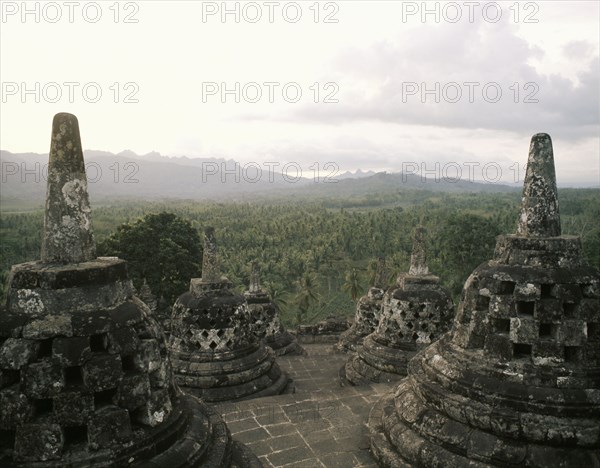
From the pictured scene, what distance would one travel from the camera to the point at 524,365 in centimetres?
473

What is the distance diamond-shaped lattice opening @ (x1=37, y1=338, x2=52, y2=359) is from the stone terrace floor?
300 centimetres

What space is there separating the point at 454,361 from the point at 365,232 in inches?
2486

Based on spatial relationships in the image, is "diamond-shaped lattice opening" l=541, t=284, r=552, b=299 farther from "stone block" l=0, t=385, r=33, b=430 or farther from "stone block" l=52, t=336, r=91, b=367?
"stone block" l=0, t=385, r=33, b=430

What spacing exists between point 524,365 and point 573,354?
20.6 inches

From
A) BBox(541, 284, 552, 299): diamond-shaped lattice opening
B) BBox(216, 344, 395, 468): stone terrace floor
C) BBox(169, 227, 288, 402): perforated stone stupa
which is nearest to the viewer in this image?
BBox(541, 284, 552, 299): diamond-shaped lattice opening

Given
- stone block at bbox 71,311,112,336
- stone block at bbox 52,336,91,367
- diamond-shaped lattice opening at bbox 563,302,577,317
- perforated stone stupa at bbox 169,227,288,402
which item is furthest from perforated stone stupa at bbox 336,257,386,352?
stone block at bbox 52,336,91,367

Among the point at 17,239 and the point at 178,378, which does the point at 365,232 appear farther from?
the point at 178,378

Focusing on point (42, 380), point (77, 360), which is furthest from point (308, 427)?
point (42, 380)

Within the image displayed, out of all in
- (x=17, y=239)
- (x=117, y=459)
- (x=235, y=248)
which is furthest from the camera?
(x=235, y=248)

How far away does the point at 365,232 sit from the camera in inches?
2667

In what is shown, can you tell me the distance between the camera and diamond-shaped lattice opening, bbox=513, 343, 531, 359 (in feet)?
15.9

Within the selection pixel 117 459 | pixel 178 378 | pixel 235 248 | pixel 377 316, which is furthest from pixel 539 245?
pixel 235 248

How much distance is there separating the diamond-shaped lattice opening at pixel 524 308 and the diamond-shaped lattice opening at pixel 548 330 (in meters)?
0.18

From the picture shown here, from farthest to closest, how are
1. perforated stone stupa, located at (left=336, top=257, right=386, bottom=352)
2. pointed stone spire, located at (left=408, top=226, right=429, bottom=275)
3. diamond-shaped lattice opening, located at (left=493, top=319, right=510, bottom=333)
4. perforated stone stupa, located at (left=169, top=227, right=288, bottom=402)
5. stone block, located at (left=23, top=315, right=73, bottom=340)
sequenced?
1. perforated stone stupa, located at (left=336, top=257, right=386, bottom=352)
2. pointed stone spire, located at (left=408, top=226, right=429, bottom=275)
3. perforated stone stupa, located at (left=169, top=227, right=288, bottom=402)
4. diamond-shaped lattice opening, located at (left=493, top=319, right=510, bottom=333)
5. stone block, located at (left=23, top=315, right=73, bottom=340)
